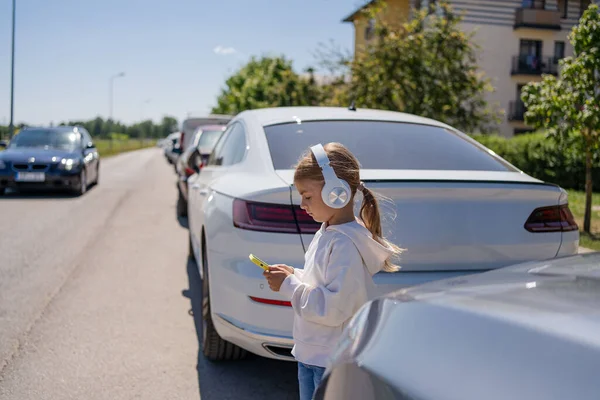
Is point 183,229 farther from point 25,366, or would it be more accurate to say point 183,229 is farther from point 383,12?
point 383,12

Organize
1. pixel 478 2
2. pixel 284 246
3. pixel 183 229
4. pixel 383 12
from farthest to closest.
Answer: pixel 478 2 < pixel 383 12 < pixel 183 229 < pixel 284 246

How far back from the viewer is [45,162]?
46.8 ft

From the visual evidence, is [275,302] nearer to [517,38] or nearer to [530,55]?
[517,38]

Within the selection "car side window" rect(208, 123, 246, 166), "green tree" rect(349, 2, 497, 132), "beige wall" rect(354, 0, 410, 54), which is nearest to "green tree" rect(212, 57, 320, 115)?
"beige wall" rect(354, 0, 410, 54)

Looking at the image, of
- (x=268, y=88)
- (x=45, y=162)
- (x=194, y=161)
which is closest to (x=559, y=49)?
(x=268, y=88)

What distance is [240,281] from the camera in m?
3.47

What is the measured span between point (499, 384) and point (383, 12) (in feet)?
57.5

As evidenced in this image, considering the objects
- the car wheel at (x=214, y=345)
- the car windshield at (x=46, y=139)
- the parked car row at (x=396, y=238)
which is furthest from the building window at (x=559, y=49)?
the car wheel at (x=214, y=345)

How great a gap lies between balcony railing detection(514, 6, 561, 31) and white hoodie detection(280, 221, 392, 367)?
38261 mm

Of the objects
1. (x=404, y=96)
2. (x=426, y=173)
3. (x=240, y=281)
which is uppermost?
(x=404, y=96)

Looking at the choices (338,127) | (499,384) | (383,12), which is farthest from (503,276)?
(383,12)

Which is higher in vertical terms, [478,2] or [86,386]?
[478,2]

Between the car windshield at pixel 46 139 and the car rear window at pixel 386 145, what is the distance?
41.1ft

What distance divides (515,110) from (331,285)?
39.2 metres
